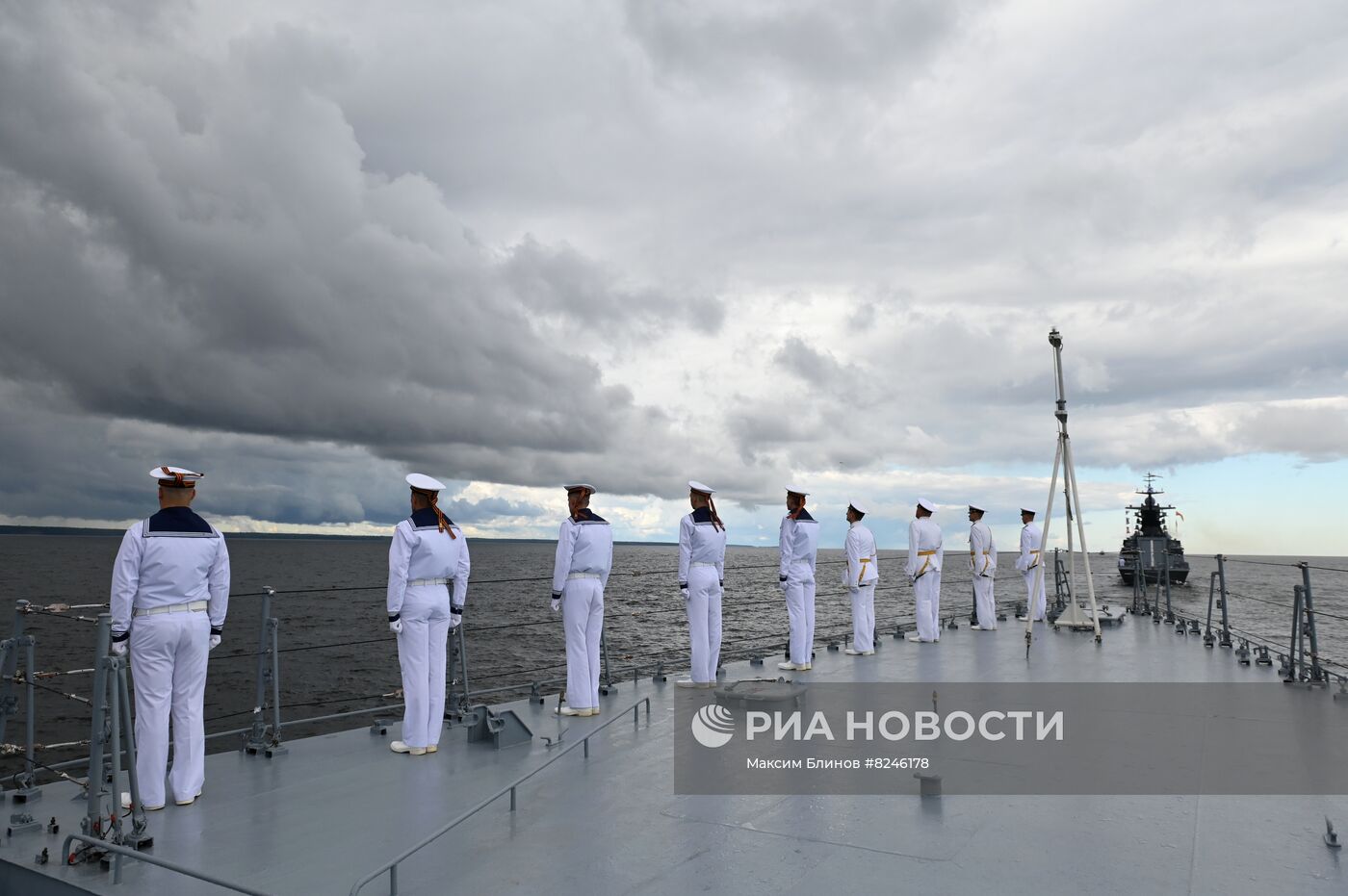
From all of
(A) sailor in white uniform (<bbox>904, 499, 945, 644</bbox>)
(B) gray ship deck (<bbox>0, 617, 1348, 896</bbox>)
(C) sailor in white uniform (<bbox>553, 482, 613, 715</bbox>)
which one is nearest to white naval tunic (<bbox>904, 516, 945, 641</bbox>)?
(A) sailor in white uniform (<bbox>904, 499, 945, 644</bbox>)

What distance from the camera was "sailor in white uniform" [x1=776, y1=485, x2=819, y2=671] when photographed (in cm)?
970

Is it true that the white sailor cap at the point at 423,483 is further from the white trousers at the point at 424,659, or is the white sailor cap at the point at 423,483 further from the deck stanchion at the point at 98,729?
the deck stanchion at the point at 98,729

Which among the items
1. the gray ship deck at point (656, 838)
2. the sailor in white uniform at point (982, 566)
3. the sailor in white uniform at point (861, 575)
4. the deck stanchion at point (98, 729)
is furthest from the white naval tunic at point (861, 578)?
the deck stanchion at point (98, 729)

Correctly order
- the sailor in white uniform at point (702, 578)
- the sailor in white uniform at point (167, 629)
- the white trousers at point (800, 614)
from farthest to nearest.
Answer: the white trousers at point (800, 614)
the sailor in white uniform at point (702, 578)
the sailor in white uniform at point (167, 629)

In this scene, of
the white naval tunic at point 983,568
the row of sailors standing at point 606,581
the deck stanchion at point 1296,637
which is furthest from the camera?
the white naval tunic at point 983,568

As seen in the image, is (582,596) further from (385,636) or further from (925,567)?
(385,636)

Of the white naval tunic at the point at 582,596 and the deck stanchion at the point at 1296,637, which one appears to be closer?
the white naval tunic at the point at 582,596

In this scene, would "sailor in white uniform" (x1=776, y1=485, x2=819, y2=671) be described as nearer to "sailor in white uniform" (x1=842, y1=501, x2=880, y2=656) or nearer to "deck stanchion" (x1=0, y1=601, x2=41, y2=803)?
"sailor in white uniform" (x1=842, y1=501, x2=880, y2=656)

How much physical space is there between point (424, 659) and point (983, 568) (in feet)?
33.9

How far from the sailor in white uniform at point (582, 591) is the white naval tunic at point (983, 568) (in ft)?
27.7

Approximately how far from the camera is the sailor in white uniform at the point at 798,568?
9.70 metres

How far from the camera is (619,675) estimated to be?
1018 cm

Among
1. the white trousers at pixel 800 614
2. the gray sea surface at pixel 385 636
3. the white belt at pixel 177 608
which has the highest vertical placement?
the white belt at pixel 177 608

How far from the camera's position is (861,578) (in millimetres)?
11125
